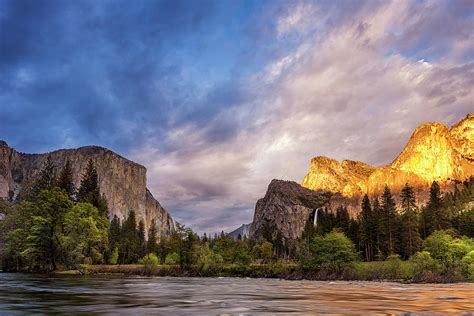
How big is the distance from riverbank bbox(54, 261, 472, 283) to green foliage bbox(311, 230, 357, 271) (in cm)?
189

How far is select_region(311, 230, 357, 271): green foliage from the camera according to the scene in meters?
78.2

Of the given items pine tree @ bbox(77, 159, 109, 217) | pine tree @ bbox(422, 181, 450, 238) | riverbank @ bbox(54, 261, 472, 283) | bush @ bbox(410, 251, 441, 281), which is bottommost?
riverbank @ bbox(54, 261, 472, 283)

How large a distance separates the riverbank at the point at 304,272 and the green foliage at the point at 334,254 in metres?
1.89

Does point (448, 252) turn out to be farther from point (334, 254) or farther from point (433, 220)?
point (433, 220)

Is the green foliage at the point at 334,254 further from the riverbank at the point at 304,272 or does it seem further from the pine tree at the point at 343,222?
the pine tree at the point at 343,222

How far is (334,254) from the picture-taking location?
259 ft

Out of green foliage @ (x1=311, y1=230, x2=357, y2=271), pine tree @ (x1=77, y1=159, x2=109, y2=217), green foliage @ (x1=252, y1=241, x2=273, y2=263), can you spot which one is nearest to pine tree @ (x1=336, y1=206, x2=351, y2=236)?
green foliage @ (x1=252, y1=241, x2=273, y2=263)

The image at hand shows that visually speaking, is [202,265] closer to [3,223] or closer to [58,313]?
[3,223]

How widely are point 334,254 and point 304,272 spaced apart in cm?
676

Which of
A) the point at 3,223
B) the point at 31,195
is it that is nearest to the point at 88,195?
the point at 31,195

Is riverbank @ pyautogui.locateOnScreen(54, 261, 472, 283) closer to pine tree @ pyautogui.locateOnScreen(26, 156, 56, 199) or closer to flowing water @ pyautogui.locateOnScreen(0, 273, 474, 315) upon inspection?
flowing water @ pyautogui.locateOnScreen(0, 273, 474, 315)

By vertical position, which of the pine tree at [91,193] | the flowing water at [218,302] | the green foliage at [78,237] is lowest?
the flowing water at [218,302]

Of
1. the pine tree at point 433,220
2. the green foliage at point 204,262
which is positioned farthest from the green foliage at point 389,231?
the green foliage at point 204,262

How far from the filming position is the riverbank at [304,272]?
62488 mm
